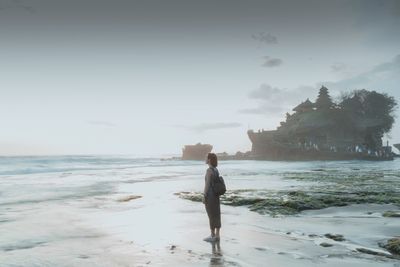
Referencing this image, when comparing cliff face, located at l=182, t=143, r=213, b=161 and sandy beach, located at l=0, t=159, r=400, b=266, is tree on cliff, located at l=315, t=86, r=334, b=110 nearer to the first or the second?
cliff face, located at l=182, t=143, r=213, b=161

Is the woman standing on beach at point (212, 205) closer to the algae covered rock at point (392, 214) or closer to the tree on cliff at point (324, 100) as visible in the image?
the algae covered rock at point (392, 214)

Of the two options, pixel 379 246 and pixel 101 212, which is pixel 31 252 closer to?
pixel 101 212

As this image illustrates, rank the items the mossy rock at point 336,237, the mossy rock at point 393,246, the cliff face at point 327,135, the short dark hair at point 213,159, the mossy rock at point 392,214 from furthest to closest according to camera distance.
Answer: the cliff face at point 327,135
the mossy rock at point 392,214
the short dark hair at point 213,159
the mossy rock at point 336,237
the mossy rock at point 393,246

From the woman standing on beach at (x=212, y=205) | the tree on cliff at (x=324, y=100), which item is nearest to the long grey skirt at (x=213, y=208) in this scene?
the woman standing on beach at (x=212, y=205)

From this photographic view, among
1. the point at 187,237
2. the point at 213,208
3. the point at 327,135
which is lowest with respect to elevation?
the point at 187,237

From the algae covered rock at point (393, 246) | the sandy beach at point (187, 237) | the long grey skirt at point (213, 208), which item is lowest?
the sandy beach at point (187, 237)

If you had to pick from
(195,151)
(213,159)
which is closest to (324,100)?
(195,151)

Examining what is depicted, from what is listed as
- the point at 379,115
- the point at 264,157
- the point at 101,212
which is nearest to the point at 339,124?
the point at 379,115

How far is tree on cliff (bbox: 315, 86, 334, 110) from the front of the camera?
104125 mm

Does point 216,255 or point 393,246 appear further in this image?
point 393,246

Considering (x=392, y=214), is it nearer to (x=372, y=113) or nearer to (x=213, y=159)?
(x=213, y=159)

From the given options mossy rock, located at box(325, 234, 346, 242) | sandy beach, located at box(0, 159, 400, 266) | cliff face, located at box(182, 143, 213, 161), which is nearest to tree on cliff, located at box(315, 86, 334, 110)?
cliff face, located at box(182, 143, 213, 161)

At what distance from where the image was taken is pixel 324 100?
343 feet

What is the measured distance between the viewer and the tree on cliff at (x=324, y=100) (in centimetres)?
10412
